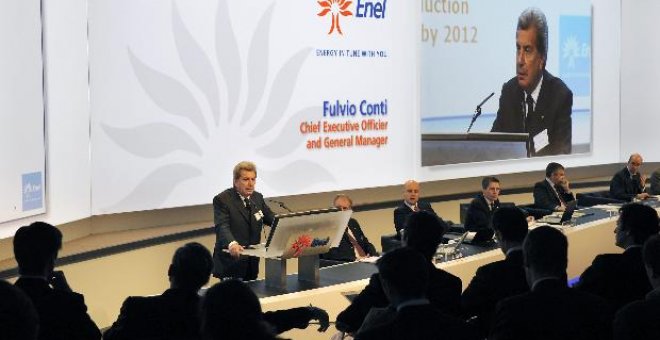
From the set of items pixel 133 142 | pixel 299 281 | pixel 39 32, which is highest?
pixel 39 32

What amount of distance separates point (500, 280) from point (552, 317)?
895 millimetres

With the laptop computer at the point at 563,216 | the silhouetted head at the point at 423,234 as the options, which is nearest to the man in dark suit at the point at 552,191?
the laptop computer at the point at 563,216

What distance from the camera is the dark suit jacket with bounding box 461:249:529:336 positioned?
4.01m

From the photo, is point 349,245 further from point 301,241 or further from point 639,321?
point 639,321

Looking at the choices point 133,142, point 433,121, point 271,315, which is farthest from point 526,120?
point 271,315

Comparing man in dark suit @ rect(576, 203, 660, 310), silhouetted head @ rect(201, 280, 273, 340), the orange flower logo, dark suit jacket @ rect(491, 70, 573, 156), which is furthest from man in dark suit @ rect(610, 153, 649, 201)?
silhouetted head @ rect(201, 280, 273, 340)

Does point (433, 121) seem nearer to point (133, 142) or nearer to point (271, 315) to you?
point (133, 142)

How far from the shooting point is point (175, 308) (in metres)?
3.30

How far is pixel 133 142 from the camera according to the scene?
739 cm

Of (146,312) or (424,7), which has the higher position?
(424,7)

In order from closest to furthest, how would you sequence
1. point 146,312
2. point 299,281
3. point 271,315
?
point 146,312
point 271,315
point 299,281

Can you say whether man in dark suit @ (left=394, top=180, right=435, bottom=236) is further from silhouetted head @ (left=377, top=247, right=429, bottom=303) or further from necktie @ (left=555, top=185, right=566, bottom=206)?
silhouetted head @ (left=377, top=247, right=429, bottom=303)

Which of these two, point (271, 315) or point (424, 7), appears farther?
point (424, 7)

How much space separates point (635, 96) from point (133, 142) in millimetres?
7379
